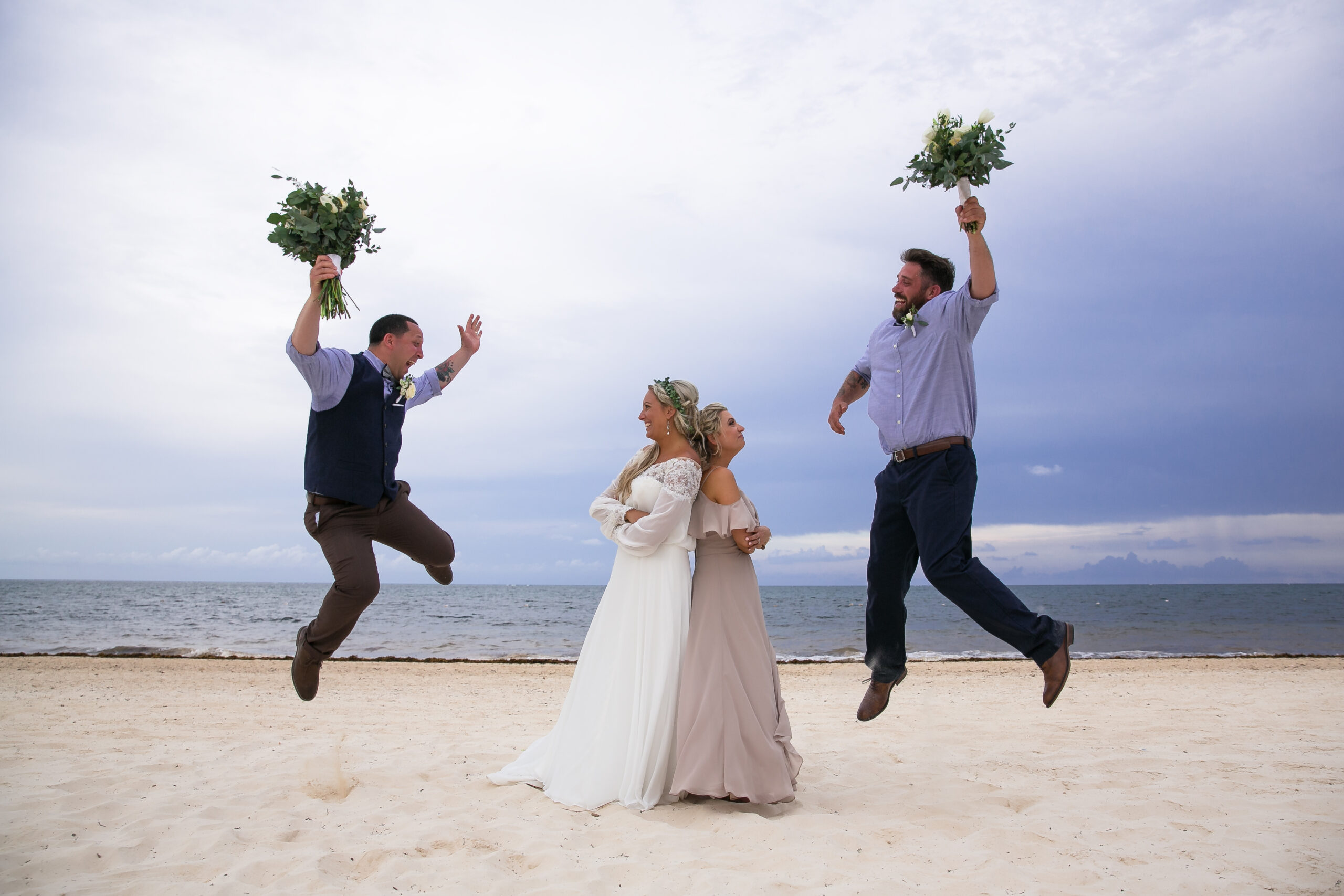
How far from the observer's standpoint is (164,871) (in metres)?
3.53

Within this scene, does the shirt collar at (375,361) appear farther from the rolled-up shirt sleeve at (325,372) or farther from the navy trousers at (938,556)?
the navy trousers at (938,556)

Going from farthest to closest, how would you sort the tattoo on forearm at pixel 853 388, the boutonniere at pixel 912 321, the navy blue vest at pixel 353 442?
the tattoo on forearm at pixel 853 388, the navy blue vest at pixel 353 442, the boutonniere at pixel 912 321

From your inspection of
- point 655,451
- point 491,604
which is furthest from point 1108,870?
point 491,604

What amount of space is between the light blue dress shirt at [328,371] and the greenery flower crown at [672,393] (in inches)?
67.0

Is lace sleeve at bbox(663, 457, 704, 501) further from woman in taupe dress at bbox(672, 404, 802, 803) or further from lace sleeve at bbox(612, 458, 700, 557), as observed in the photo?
woman in taupe dress at bbox(672, 404, 802, 803)

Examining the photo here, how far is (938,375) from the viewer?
14.5 ft

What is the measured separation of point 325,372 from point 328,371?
0.02 metres

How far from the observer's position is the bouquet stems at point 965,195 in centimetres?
411

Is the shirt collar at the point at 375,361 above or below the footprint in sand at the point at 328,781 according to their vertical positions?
above

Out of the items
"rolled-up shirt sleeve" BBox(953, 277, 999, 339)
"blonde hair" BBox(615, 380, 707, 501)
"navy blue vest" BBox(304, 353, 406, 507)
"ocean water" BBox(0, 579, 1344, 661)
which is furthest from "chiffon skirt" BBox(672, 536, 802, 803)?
"ocean water" BBox(0, 579, 1344, 661)

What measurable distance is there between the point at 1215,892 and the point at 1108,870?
15.7 inches

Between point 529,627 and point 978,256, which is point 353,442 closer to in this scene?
point 978,256

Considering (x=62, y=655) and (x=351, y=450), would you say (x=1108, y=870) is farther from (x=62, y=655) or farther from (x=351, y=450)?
(x=62, y=655)

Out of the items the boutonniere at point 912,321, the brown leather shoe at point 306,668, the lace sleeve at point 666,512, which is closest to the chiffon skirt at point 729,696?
the lace sleeve at point 666,512
